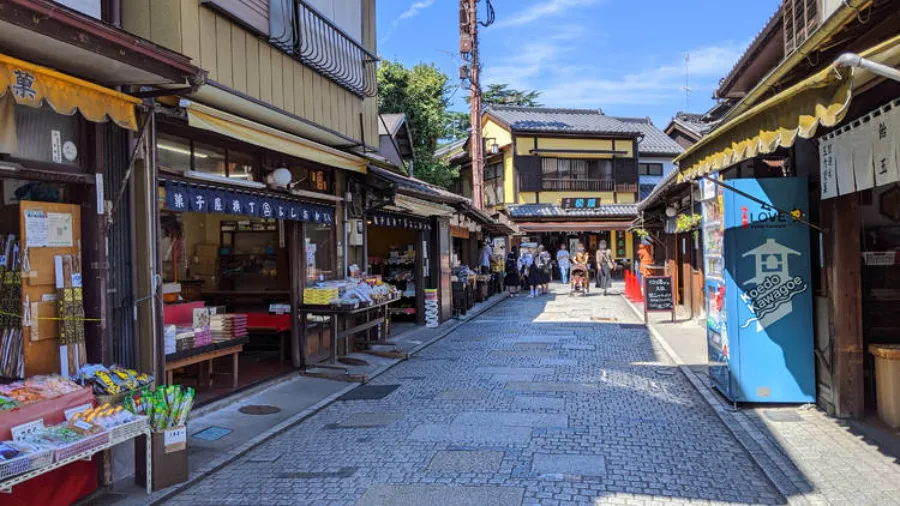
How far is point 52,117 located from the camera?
5.24 m

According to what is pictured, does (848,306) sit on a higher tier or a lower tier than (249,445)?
higher

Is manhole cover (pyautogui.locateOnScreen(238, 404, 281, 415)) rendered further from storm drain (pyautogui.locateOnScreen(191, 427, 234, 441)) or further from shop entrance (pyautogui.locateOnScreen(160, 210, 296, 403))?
storm drain (pyautogui.locateOnScreen(191, 427, 234, 441))

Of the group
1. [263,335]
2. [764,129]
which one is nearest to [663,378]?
[764,129]

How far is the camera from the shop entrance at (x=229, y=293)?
834 centimetres

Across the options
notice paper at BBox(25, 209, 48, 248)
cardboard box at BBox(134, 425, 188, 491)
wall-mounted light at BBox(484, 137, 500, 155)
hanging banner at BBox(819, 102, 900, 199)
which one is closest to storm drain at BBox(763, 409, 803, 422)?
hanging banner at BBox(819, 102, 900, 199)

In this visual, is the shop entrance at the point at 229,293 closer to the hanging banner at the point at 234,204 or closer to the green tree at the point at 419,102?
the hanging banner at the point at 234,204

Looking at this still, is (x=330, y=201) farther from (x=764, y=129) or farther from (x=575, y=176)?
(x=575, y=176)

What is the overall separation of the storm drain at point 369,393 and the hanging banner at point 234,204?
269 cm

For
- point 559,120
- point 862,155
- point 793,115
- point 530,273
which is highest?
point 559,120

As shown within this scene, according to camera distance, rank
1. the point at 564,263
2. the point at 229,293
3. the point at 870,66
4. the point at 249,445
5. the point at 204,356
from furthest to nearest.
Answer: the point at 564,263
the point at 229,293
the point at 204,356
the point at 249,445
the point at 870,66

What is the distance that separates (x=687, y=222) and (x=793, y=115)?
977cm

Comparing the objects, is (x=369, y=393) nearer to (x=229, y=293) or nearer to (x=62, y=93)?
(x=229, y=293)

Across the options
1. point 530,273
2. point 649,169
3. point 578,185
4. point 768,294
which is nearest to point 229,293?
point 768,294

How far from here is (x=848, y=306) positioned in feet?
21.1
